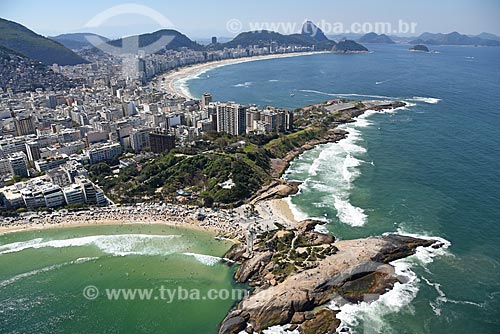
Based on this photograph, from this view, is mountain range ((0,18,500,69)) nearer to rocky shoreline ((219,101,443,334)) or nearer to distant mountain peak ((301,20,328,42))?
distant mountain peak ((301,20,328,42))

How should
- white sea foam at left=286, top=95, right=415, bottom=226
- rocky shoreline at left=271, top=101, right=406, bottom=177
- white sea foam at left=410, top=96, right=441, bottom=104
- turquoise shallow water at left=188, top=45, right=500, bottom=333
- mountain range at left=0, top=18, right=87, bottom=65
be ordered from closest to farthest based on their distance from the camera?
1. turquoise shallow water at left=188, top=45, right=500, bottom=333
2. white sea foam at left=286, top=95, right=415, bottom=226
3. rocky shoreline at left=271, top=101, right=406, bottom=177
4. white sea foam at left=410, top=96, right=441, bottom=104
5. mountain range at left=0, top=18, right=87, bottom=65

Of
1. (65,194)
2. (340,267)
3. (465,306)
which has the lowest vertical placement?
(465,306)

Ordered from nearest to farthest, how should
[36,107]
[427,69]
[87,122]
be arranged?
[87,122]
[36,107]
[427,69]

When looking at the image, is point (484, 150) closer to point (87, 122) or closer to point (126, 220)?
point (126, 220)

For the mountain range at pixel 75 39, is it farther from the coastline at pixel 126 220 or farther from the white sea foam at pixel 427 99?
the coastline at pixel 126 220

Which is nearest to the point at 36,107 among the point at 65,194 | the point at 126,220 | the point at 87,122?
the point at 87,122

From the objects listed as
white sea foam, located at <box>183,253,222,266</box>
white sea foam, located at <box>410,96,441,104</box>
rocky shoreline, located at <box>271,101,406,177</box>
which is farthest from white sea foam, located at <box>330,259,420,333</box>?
white sea foam, located at <box>410,96,441,104</box>
